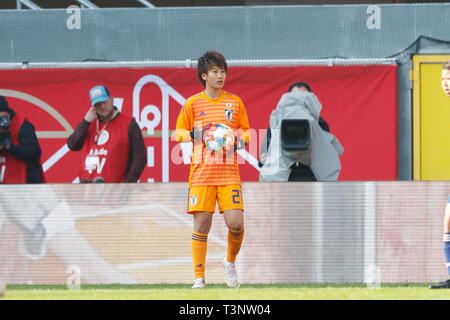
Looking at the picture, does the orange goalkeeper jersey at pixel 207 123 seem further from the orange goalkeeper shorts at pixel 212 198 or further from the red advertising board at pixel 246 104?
the red advertising board at pixel 246 104

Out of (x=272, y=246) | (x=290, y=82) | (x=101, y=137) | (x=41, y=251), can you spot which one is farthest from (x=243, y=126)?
(x=290, y=82)

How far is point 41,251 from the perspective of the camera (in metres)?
9.05

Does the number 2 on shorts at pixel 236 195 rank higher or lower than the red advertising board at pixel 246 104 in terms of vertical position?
lower

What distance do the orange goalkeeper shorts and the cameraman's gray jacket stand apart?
231 cm

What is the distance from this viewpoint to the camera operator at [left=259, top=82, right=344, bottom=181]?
1002cm

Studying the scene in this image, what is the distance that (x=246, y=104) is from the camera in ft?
41.5

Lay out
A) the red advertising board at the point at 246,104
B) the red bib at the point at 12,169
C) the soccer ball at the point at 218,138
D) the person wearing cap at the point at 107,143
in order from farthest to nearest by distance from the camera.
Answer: the red advertising board at the point at 246,104
the red bib at the point at 12,169
the person wearing cap at the point at 107,143
the soccer ball at the point at 218,138

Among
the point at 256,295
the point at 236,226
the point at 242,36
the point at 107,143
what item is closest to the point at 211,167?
the point at 236,226

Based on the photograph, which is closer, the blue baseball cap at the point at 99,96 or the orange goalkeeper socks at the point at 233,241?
the orange goalkeeper socks at the point at 233,241

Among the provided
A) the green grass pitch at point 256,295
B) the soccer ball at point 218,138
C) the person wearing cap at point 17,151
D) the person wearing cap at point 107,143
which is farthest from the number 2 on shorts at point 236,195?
the person wearing cap at point 17,151

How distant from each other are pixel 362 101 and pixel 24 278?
16.6 ft

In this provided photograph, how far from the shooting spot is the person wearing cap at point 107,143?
10.3m

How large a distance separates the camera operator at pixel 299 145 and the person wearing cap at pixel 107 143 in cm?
121
